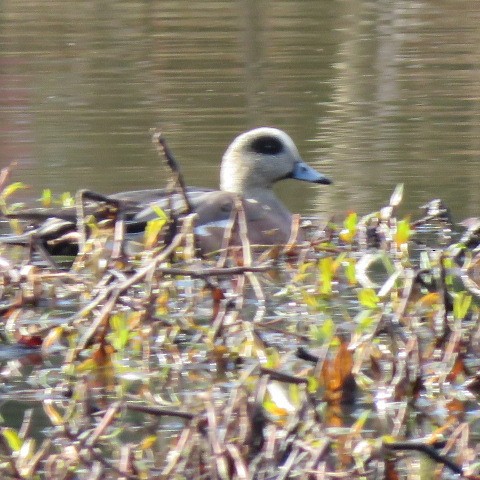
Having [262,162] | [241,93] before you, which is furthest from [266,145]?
[241,93]

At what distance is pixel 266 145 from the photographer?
7.78m

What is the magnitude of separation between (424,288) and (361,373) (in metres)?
0.90

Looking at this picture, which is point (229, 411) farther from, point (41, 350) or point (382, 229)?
point (382, 229)

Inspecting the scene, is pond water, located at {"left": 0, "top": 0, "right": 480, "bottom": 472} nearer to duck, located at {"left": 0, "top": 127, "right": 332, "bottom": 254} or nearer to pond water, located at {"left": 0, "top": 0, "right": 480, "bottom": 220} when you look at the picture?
pond water, located at {"left": 0, "top": 0, "right": 480, "bottom": 220}

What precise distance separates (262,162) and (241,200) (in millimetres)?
1289

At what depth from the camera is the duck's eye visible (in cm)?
776

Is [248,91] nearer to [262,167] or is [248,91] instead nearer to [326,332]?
[262,167]

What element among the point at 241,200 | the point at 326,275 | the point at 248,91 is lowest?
the point at 248,91

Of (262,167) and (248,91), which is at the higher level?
(262,167)

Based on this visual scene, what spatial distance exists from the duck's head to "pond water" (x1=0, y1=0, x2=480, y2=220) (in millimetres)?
278

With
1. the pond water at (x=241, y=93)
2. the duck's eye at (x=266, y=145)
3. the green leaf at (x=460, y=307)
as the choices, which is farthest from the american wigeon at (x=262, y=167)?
the green leaf at (x=460, y=307)

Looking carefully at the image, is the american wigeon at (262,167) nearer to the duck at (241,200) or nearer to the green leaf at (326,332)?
the duck at (241,200)

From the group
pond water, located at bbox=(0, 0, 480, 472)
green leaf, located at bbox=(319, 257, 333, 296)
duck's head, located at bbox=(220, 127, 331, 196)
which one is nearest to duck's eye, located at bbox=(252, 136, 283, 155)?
duck's head, located at bbox=(220, 127, 331, 196)

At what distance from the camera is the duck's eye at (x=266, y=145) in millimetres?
7762
